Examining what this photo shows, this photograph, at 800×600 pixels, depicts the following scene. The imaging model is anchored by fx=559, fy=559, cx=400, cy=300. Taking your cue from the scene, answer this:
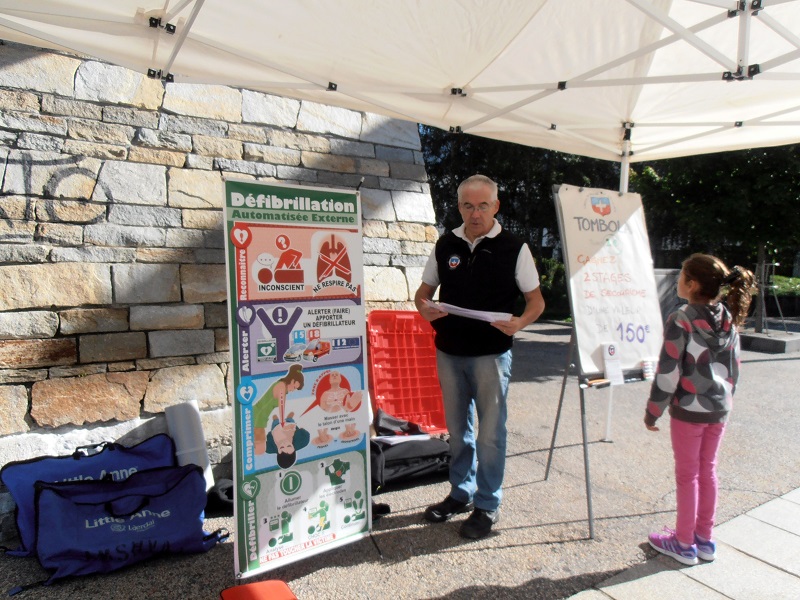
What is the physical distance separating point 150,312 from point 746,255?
50.0 ft

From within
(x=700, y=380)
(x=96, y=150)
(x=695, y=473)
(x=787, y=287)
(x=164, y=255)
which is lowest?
(x=695, y=473)

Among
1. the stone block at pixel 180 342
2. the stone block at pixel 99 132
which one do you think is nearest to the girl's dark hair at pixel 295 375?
the stone block at pixel 180 342

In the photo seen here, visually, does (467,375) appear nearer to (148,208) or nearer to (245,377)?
(245,377)

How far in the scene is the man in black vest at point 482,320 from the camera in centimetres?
281

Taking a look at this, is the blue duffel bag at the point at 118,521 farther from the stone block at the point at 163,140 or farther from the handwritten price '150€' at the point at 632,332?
the handwritten price '150€' at the point at 632,332

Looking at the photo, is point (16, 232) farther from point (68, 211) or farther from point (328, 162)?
point (328, 162)

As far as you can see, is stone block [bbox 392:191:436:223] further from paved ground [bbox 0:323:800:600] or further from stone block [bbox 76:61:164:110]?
paved ground [bbox 0:323:800:600]

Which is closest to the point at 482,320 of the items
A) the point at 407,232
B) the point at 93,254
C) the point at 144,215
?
the point at 407,232

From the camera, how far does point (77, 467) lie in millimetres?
2756

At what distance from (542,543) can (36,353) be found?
2814 millimetres

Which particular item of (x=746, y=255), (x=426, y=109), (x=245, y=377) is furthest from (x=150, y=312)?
(x=746, y=255)

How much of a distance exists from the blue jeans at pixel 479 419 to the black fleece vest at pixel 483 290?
7cm

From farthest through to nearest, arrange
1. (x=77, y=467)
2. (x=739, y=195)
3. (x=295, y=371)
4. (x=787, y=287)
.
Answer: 1. (x=787, y=287)
2. (x=739, y=195)
3. (x=77, y=467)
4. (x=295, y=371)

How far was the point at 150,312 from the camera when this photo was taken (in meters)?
3.29
